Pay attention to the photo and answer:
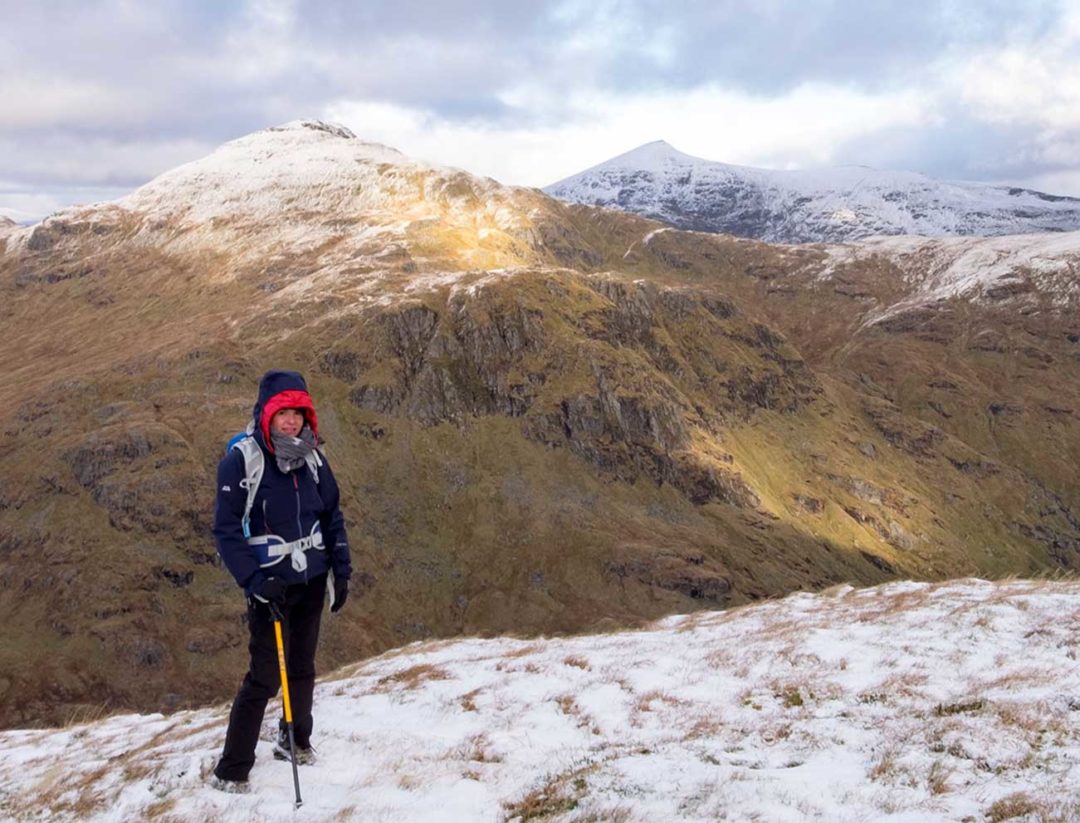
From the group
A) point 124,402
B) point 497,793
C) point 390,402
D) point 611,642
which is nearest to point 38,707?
point 124,402

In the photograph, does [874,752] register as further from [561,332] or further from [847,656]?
[561,332]

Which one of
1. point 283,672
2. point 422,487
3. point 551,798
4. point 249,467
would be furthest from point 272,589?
point 422,487

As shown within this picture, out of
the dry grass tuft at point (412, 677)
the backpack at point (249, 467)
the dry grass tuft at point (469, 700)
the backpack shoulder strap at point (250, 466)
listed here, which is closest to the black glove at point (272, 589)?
the backpack at point (249, 467)

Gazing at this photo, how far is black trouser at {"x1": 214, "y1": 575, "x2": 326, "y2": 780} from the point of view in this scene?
10000 millimetres

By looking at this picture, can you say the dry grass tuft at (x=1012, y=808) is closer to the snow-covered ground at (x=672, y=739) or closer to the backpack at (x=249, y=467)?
the snow-covered ground at (x=672, y=739)

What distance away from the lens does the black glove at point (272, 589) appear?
9766 mm

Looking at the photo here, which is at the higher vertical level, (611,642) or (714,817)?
(714,817)

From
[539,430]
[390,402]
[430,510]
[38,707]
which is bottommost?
[38,707]

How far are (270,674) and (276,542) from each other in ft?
5.82

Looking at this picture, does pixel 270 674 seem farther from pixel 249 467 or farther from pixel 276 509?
pixel 249 467

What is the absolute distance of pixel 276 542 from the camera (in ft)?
33.3

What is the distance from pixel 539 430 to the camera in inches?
6619

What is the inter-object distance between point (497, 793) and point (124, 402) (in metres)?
165

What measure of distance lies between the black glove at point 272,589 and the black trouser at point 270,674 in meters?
0.37
